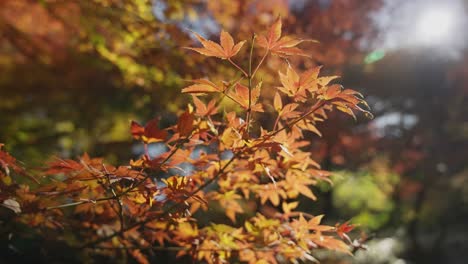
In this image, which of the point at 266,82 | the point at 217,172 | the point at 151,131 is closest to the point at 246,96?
the point at 151,131

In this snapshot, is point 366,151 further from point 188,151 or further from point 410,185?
point 188,151

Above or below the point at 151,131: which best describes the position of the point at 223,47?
above

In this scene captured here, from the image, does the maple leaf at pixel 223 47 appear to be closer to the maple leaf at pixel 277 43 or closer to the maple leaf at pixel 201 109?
the maple leaf at pixel 277 43

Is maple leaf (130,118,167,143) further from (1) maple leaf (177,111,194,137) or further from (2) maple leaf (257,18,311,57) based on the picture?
(2) maple leaf (257,18,311,57)

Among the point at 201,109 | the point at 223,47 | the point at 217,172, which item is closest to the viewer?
the point at 223,47

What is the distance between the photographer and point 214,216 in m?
6.02

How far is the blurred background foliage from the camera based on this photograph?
12.1 feet

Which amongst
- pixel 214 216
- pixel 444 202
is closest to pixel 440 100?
pixel 444 202

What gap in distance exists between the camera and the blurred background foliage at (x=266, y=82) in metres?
3.69

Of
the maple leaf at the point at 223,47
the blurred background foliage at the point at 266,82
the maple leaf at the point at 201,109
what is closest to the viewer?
the maple leaf at the point at 223,47

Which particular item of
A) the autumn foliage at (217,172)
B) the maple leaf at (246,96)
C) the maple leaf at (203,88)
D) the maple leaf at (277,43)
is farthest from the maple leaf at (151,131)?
the maple leaf at (277,43)

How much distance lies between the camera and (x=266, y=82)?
12.8 feet

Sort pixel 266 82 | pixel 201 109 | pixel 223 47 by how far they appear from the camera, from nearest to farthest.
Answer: pixel 223 47
pixel 201 109
pixel 266 82

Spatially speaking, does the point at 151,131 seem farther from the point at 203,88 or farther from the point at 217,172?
the point at 217,172
